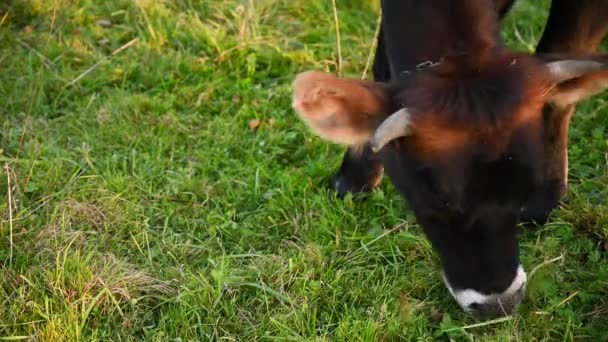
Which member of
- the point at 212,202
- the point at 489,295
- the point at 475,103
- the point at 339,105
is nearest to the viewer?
the point at 475,103

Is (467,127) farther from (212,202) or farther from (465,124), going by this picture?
(212,202)

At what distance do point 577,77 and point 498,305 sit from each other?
0.82 meters

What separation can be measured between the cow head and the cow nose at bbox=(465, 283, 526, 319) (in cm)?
10

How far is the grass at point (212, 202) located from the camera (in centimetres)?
354

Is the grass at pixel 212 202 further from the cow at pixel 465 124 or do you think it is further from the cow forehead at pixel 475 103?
the cow forehead at pixel 475 103

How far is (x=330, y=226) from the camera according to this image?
13.4 ft

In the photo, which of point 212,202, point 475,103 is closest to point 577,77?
point 475,103

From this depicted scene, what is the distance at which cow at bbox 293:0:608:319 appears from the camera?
2.83m

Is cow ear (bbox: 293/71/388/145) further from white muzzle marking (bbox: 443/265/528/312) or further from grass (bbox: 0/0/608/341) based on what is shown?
grass (bbox: 0/0/608/341)

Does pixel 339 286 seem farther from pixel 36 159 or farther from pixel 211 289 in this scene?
pixel 36 159

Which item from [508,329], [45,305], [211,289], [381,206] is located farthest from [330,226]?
[45,305]

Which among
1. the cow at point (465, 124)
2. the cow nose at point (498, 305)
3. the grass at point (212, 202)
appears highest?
the cow at point (465, 124)

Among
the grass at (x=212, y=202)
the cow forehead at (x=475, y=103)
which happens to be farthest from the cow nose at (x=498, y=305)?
the cow forehead at (x=475, y=103)

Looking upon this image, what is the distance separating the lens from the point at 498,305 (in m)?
3.18
